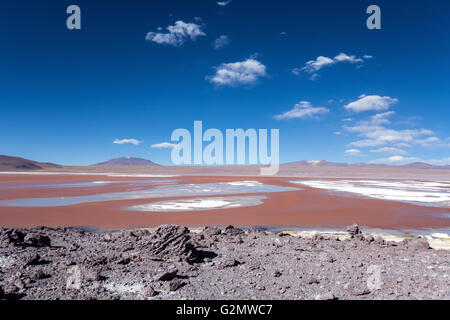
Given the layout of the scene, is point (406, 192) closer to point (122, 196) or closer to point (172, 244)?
point (122, 196)

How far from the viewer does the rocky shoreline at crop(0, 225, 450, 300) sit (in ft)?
16.6

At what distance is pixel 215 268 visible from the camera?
629 cm

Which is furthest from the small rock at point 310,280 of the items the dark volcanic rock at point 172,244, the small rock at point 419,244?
the small rock at point 419,244

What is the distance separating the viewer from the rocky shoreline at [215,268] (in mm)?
5059

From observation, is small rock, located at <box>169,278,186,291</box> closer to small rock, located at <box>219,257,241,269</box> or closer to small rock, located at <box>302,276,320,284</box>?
small rock, located at <box>219,257,241,269</box>

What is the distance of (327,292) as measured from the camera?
511 centimetres

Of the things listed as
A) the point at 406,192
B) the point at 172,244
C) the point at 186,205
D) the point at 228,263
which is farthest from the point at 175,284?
the point at 406,192

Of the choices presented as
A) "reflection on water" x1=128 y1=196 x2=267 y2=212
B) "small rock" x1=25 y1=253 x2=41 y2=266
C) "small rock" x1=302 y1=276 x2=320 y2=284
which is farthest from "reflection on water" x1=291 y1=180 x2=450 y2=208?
"small rock" x1=25 y1=253 x2=41 y2=266

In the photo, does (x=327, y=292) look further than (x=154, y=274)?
No
